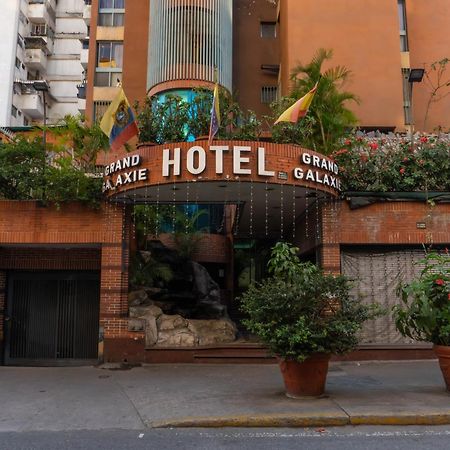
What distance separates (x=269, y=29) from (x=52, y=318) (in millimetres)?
20207

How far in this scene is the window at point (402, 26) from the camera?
25.0 metres

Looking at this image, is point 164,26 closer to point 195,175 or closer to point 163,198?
point 163,198

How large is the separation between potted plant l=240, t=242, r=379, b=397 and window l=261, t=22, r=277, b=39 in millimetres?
22131

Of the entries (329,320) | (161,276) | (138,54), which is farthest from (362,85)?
(329,320)

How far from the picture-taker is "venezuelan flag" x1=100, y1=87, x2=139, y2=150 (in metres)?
11.6

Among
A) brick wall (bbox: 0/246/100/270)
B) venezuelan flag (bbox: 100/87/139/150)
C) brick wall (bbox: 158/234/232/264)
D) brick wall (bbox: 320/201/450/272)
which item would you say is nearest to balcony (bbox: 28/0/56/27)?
brick wall (bbox: 158/234/232/264)

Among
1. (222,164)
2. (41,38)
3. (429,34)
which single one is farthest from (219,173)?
(41,38)

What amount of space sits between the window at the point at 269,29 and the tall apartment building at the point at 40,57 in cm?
2112

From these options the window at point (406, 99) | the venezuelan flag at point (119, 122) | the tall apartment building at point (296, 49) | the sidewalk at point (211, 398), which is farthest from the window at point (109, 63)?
the sidewalk at point (211, 398)

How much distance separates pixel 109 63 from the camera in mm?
28281

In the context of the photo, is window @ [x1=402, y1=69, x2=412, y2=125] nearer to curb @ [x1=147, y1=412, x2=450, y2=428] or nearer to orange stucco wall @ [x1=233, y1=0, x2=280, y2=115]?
orange stucco wall @ [x1=233, y1=0, x2=280, y2=115]

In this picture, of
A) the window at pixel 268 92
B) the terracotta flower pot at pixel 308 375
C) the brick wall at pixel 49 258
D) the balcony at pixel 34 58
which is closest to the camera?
the terracotta flower pot at pixel 308 375

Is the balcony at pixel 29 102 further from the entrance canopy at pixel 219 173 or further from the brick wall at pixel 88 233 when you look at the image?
the entrance canopy at pixel 219 173

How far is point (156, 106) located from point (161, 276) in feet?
15.7
